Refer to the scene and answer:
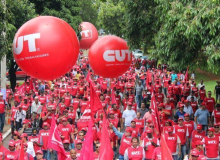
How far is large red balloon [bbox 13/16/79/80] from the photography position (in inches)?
336

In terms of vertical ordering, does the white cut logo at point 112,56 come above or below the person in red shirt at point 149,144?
above

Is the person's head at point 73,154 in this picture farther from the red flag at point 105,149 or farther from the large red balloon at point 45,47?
the large red balloon at point 45,47

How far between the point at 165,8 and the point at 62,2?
35.8 feet

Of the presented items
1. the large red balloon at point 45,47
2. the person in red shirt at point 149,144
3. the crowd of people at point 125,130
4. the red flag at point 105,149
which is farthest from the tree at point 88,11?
the red flag at point 105,149

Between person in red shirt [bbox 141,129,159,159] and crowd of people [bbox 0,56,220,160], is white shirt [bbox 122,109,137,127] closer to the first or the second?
crowd of people [bbox 0,56,220,160]

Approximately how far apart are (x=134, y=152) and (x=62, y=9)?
43.1 ft

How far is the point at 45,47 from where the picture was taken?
8523 millimetres

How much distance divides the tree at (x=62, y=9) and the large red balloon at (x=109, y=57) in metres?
7.51

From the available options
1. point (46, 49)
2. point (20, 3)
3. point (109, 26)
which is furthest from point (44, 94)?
point (109, 26)

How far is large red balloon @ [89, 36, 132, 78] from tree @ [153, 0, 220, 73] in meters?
1.35

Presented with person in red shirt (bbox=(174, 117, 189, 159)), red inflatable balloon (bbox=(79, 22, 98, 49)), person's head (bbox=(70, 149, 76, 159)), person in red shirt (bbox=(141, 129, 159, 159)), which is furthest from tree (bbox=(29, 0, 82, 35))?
person's head (bbox=(70, 149, 76, 159))

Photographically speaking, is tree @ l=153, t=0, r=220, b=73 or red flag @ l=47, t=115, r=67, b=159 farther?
red flag @ l=47, t=115, r=67, b=159

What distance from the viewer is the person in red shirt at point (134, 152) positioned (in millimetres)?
9555

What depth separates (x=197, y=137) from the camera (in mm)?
11086
